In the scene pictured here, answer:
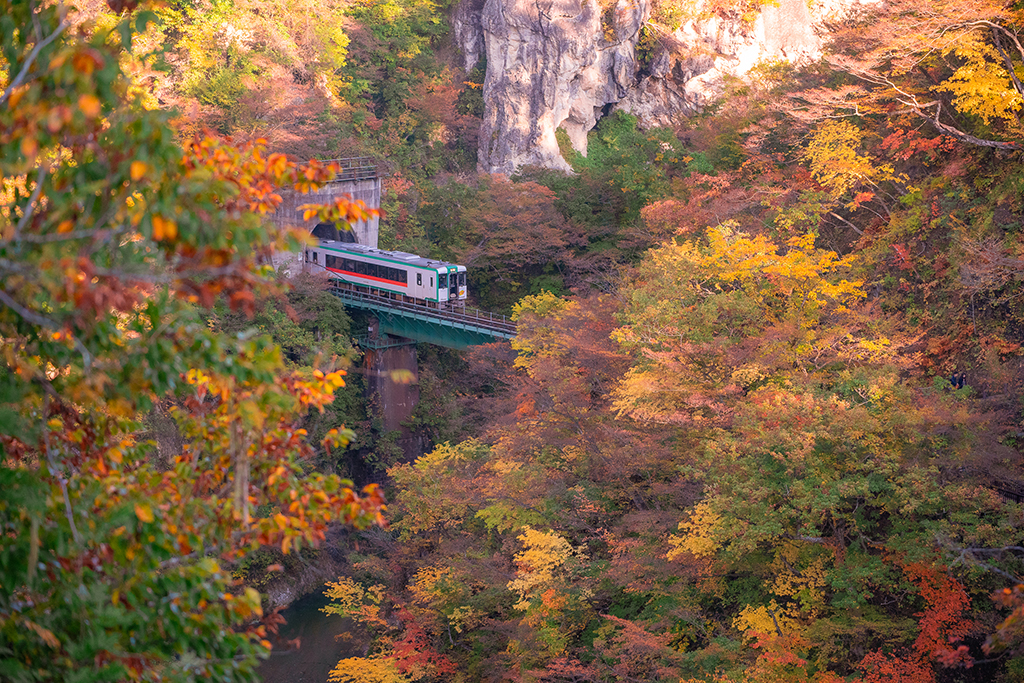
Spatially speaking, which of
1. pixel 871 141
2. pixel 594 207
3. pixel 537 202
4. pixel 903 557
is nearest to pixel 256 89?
pixel 537 202

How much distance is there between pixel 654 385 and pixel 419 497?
25.9ft

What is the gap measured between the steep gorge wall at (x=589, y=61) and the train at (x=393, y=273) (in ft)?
27.5

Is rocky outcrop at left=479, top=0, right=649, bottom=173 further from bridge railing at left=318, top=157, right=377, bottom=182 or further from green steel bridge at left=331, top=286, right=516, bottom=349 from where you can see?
green steel bridge at left=331, top=286, right=516, bottom=349

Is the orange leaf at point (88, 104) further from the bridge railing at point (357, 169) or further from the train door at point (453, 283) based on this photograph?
the bridge railing at point (357, 169)

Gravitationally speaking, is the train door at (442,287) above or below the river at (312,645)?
above

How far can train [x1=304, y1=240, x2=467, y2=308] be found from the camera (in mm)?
27969

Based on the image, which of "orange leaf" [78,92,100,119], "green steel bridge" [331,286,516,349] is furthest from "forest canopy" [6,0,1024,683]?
"green steel bridge" [331,286,516,349]

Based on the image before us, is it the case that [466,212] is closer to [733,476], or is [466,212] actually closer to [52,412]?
[733,476]

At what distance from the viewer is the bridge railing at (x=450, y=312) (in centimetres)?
2723

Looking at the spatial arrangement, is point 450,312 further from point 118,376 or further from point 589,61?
point 118,376

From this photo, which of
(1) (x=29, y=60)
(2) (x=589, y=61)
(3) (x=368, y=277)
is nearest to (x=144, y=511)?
(1) (x=29, y=60)

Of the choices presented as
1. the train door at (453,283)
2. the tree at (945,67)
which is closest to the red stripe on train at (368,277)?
the train door at (453,283)

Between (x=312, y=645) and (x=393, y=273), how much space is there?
13.0 m

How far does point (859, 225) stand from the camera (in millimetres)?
21641
